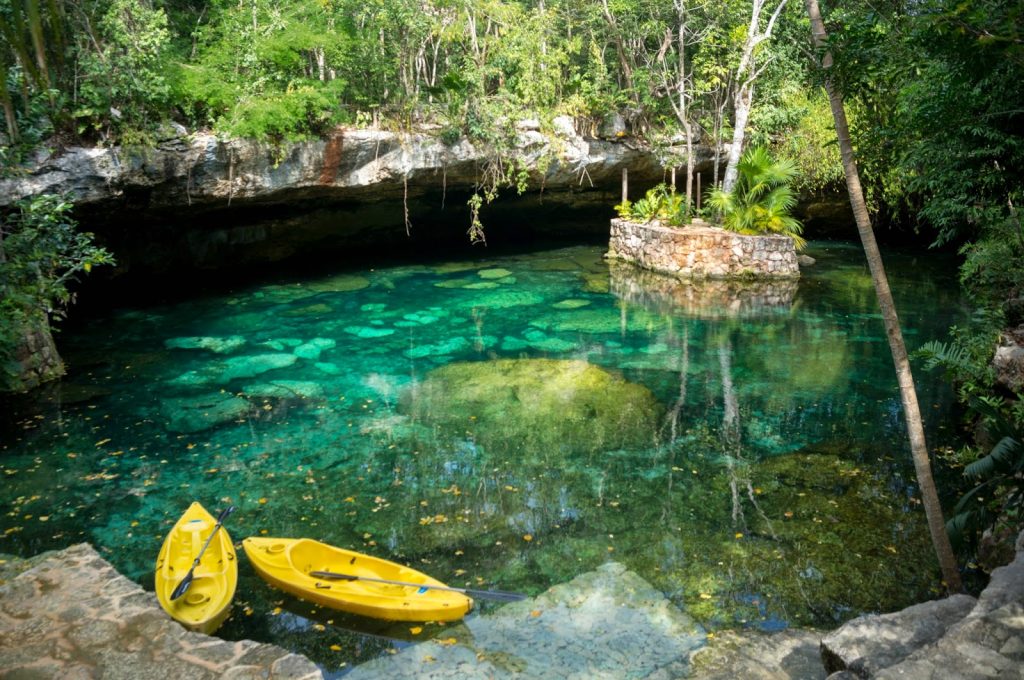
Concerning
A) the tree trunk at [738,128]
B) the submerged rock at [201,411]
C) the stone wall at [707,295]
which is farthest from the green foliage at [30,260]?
the tree trunk at [738,128]

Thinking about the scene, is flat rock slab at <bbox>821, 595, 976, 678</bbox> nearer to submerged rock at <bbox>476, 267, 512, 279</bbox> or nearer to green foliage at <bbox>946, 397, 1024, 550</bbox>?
green foliage at <bbox>946, 397, 1024, 550</bbox>

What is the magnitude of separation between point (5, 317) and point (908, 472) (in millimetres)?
11052

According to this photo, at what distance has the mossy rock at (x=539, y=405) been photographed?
9617 mm

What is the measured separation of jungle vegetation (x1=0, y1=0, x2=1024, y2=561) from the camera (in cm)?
845

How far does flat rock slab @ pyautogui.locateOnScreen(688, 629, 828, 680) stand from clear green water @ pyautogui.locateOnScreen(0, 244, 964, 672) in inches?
12.2

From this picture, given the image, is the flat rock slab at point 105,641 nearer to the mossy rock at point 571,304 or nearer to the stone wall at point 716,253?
the mossy rock at point 571,304

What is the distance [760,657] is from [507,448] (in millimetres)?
4449

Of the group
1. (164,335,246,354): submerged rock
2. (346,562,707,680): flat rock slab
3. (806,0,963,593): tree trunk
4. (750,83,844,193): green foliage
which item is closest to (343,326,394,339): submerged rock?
(164,335,246,354): submerged rock

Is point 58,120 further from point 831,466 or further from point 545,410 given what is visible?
point 831,466

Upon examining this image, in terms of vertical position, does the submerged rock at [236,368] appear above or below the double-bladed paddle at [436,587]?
below

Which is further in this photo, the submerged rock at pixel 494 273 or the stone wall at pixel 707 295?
the submerged rock at pixel 494 273

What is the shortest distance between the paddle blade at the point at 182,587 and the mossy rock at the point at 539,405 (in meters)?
4.25

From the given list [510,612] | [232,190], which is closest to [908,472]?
[510,612]

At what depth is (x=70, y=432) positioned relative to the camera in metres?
9.77
